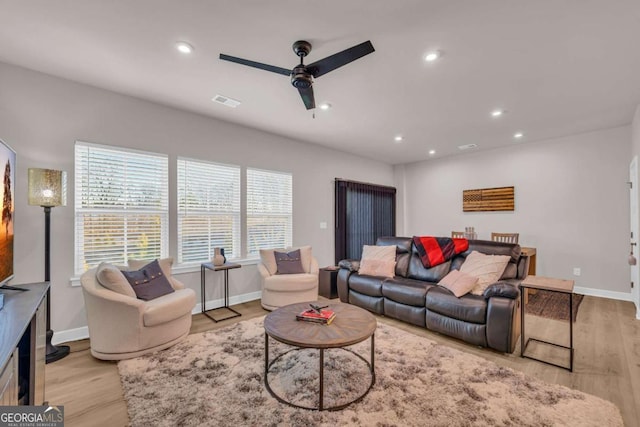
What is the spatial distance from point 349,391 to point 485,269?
84.3 inches

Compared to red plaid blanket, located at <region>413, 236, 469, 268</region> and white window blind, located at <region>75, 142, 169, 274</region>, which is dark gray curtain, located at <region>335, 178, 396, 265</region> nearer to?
red plaid blanket, located at <region>413, 236, 469, 268</region>

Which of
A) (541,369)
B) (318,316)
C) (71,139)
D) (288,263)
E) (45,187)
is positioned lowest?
(541,369)

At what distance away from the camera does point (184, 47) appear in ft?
7.86

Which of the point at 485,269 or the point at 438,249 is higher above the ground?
the point at 438,249

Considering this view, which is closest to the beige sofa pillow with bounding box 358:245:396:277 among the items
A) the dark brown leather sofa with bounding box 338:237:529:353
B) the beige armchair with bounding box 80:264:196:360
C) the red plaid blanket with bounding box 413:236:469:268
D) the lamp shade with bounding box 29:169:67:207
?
the dark brown leather sofa with bounding box 338:237:529:353

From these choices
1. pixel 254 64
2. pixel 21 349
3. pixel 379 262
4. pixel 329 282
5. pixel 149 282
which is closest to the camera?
pixel 21 349

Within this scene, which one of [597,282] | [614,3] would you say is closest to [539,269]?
[597,282]

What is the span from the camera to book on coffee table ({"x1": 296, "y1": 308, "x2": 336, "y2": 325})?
223 cm

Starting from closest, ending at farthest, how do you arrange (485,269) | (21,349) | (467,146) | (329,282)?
1. (21,349)
2. (485,269)
3. (329,282)
4. (467,146)

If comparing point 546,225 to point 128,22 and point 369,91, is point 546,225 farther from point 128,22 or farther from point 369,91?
point 128,22

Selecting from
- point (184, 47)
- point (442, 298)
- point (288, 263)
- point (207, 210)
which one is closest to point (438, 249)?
point (442, 298)

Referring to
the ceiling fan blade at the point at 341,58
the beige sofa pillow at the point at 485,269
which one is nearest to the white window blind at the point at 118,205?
the ceiling fan blade at the point at 341,58

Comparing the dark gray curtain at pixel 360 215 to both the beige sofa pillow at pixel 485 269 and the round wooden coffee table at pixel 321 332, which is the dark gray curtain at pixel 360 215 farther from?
the round wooden coffee table at pixel 321 332

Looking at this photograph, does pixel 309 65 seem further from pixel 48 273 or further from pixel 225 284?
pixel 225 284
